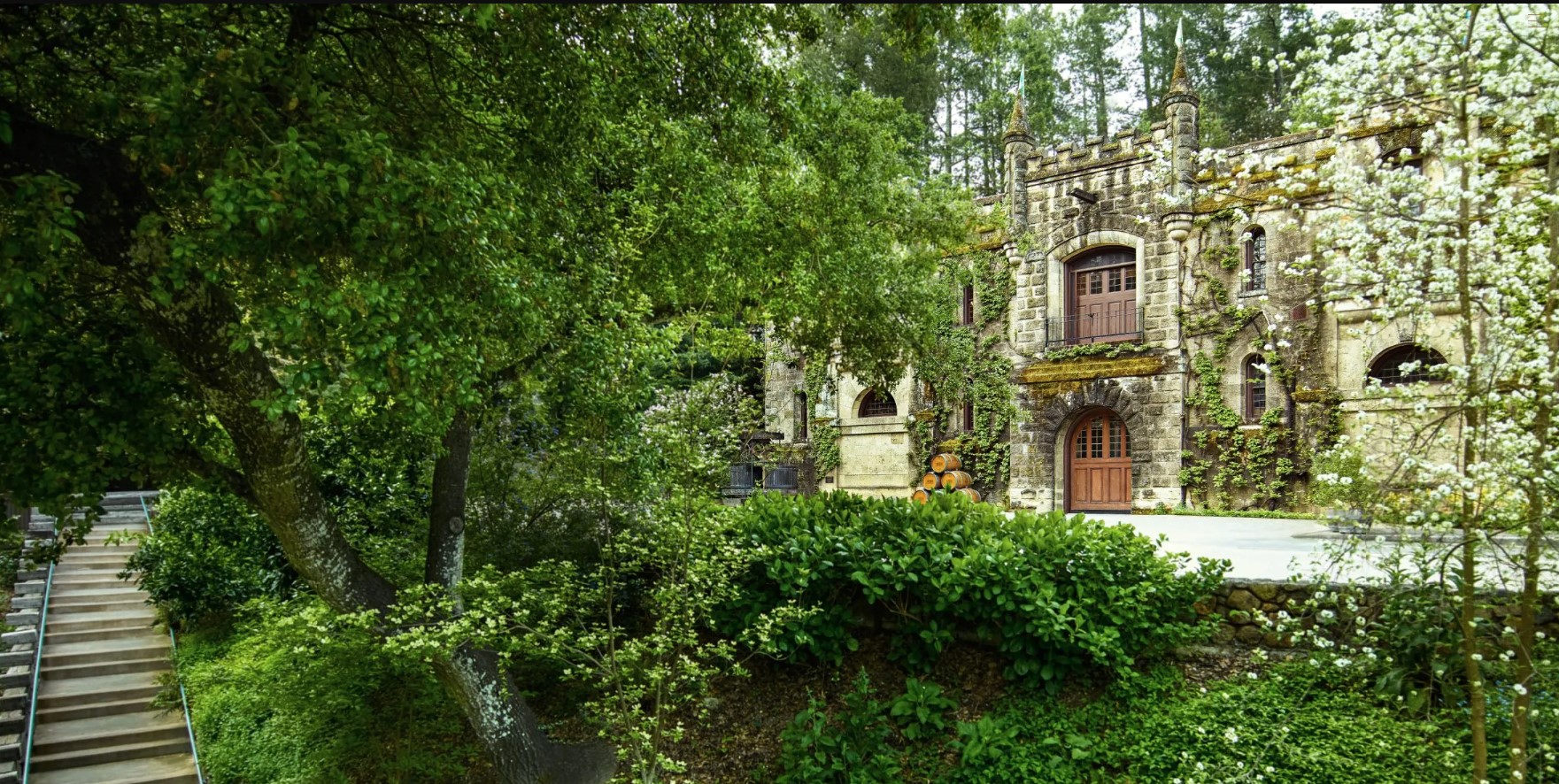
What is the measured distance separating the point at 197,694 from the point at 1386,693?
12372 mm

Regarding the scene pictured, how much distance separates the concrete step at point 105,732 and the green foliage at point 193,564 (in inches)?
61.2

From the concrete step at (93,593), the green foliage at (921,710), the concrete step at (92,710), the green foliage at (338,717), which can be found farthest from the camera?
the concrete step at (93,593)

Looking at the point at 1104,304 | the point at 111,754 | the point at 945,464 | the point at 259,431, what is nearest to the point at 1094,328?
the point at 1104,304

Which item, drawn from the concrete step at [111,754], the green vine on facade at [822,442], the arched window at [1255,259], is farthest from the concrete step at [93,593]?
the arched window at [1255,259]

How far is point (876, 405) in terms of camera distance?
72.0ft

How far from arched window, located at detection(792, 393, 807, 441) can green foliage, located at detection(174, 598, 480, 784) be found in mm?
14448

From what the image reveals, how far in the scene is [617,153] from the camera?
709cm

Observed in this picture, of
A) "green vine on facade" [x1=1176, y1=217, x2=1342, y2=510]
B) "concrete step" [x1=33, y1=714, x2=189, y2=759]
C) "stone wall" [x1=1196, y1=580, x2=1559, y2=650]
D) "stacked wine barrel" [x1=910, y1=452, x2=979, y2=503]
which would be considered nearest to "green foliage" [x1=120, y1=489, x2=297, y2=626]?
"concrete step" [x1=33, y1=714, x2=189, y2=759]

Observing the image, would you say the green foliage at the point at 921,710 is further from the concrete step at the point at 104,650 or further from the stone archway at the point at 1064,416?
the stone archway at the point at 1064,416

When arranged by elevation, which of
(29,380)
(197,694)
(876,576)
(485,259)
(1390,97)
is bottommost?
(197,694)

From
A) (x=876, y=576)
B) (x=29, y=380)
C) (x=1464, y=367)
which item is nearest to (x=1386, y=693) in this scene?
(x=1464, y=367)

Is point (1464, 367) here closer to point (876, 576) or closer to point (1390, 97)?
point (1390, 97)

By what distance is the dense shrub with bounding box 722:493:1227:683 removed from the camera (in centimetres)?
703

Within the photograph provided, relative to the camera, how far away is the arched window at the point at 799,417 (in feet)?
74.2
